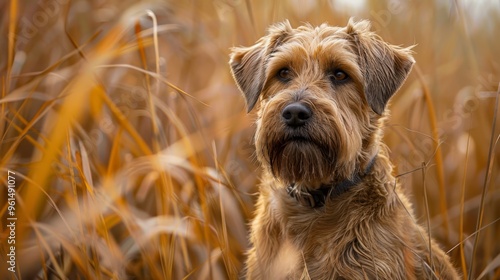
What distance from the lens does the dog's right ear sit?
3.65 meters

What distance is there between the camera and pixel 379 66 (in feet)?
11.6

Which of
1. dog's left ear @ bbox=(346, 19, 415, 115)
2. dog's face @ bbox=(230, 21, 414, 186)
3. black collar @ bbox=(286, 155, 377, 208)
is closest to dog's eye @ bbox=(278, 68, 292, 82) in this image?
dog's face @ bbox=(230, 21, 414, 186)

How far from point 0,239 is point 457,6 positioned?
3086 millimetres

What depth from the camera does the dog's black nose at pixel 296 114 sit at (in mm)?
3084

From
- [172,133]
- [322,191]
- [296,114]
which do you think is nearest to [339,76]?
[296,114]

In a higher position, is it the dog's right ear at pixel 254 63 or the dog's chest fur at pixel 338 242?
the dog's right ear at pixel 254 63

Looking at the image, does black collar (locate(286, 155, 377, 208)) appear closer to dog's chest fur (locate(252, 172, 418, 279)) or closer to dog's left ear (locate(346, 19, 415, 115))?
dog's chest fur (locate(252, 172, 418, 279))

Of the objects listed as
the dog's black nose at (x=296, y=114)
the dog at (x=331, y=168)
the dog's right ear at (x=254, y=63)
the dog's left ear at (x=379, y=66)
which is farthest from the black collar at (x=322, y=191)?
the dog's right ear at (x=254, y=63)

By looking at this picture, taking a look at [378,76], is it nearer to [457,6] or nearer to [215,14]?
[457,6]

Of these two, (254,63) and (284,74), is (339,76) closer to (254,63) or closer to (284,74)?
(284,74)

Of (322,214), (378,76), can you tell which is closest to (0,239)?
Result: (322,214)

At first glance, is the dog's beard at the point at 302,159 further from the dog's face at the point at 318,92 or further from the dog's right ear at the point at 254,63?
the dog's right ear at the point at 254,63

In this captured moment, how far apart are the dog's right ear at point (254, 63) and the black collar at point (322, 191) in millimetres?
565

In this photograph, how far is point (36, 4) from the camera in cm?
415
